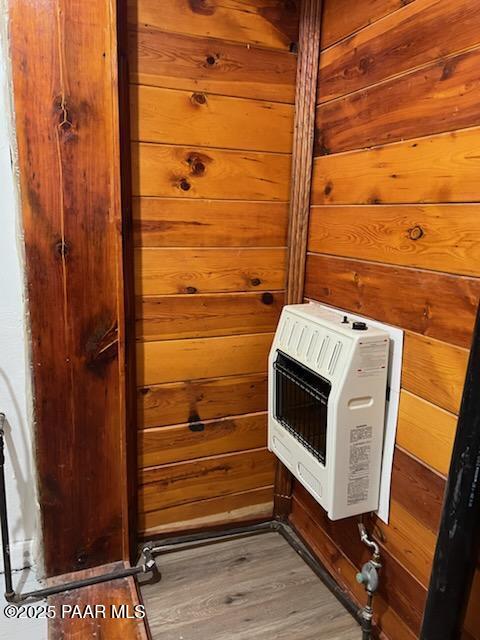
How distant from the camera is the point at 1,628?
4.84 feet

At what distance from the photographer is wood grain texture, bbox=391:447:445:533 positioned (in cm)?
123

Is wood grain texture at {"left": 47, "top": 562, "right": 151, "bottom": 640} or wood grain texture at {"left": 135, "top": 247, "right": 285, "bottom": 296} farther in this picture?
wood grain texture at {"left": 135, "top": 247, "right": 285, "bottom": 296}

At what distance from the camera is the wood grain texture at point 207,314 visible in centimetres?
168

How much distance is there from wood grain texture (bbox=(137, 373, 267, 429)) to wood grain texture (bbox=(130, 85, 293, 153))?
855 mm

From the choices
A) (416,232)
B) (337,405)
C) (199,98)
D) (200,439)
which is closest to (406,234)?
(416,232)

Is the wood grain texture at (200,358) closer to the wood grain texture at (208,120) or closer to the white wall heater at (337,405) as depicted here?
the white wall heater at (337,405)

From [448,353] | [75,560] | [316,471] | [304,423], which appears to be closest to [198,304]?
[304,423]

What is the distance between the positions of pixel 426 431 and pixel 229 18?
1.41m

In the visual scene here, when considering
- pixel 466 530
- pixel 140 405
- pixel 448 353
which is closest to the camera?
pixel 466 530

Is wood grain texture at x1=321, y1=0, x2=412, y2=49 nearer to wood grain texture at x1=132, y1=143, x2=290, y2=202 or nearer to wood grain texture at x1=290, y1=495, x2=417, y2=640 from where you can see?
wood grain texture at x1=132, y1=143, x2=290, y2=202

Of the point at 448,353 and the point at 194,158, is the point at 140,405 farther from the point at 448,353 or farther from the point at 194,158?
the point at 448,353

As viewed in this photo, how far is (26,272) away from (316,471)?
1067 mm

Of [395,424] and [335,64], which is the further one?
[335,64]

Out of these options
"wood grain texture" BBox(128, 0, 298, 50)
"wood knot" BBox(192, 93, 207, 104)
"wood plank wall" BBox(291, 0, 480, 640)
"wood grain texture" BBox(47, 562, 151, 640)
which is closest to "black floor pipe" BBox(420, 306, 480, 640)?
"wood plank wall" BBox(291, 0, 480, 640)
